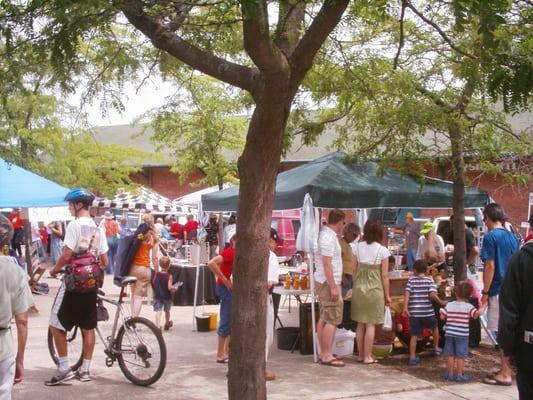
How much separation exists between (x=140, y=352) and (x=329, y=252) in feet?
8.50

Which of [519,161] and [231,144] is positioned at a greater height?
[231,144]

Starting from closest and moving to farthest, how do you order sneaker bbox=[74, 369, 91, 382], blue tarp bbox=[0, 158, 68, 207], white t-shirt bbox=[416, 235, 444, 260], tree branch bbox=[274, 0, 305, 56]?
1. tree branch bbox=[274, 0, 305, 56]
2. sneaker bbox=[74, 369, 91, 382]
3. blue tarp bbox=[0, 158, 68, 207]
4. white t-shirt bbox=[416, 235, 444, 260]

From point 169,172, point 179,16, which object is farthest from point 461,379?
point 169,172

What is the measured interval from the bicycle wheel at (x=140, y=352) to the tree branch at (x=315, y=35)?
10.9 ft

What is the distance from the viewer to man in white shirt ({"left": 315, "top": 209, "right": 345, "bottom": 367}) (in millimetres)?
8531

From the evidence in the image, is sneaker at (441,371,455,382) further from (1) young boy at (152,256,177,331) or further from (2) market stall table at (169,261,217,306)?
(2) market stall table at (169,261,217,306)

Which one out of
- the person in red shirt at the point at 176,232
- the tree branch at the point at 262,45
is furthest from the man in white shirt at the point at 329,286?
the person in red shirt at the point at 176,232

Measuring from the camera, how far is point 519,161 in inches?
379

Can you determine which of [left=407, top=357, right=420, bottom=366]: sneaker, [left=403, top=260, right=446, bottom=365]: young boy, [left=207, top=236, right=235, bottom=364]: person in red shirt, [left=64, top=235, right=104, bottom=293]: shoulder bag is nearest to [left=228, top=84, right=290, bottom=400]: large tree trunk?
[left=64, top=235, right=104, bottom=293]: shoulder bag

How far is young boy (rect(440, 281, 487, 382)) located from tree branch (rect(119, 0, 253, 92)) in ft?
13.1

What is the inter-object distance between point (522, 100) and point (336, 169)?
476cm

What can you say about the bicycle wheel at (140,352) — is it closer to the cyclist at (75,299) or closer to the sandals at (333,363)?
the cyclist at (75,299)

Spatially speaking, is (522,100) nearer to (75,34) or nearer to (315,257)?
(75,34)

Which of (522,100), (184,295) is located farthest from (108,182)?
(522,100)
